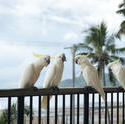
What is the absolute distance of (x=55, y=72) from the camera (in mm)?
1694

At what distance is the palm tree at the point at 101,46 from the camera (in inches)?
514

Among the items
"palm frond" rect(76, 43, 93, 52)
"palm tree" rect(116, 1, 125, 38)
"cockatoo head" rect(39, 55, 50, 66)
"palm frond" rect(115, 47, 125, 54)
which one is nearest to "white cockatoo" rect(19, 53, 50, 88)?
"cockatoo head" rect(39, 55, 50, 66)

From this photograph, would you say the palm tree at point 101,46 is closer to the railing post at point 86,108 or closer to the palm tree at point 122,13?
the palm tree at point 122,13

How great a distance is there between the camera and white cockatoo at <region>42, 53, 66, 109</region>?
165 cm

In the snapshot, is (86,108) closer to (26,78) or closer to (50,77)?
(50,77)

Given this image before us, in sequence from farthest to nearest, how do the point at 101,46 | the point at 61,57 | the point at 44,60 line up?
the point at 101,46, the point at 61,57, the point at 44,60

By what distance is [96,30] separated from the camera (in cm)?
1305

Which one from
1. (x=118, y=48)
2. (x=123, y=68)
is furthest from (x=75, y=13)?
(x=123, y=68)

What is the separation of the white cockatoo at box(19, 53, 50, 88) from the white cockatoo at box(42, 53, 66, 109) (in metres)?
0.09

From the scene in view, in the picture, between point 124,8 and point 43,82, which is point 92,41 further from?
point 43,82

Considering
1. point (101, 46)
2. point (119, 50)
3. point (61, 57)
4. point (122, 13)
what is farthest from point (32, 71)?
point (119, 50)

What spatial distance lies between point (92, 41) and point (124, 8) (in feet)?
9.74

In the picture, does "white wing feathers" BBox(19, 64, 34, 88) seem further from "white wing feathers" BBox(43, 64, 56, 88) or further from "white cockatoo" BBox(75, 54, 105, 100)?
"white cockatoo" BBox(75, 54, 105, 100)

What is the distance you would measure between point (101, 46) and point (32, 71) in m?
12.0
